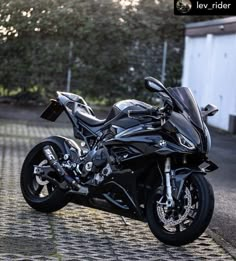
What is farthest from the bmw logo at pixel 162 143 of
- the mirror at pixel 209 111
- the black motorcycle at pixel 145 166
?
the mirror at pixel 209 111

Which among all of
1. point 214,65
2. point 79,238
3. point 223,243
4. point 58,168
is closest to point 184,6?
point 214,65

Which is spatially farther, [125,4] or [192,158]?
[125,4]

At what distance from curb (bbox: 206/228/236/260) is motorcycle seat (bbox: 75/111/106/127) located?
144 centimetres

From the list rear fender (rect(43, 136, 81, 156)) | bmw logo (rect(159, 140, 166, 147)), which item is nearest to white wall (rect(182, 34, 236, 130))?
rear fender (rect(43, 136, 81, 156))

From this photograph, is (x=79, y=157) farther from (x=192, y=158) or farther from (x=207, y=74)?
(x=207, y=74)

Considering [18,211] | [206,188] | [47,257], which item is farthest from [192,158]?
[18,211]

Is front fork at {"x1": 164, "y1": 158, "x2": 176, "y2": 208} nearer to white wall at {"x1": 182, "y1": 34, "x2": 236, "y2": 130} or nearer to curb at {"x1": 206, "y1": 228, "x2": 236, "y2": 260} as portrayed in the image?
curb at {"x1": 206, "y1": 228, "x2": 236, "y2": 260}

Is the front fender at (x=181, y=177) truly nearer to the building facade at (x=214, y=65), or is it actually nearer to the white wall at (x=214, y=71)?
the building facade at (x=214, y=65)

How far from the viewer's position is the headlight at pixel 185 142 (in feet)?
19.2

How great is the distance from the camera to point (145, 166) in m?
6.23

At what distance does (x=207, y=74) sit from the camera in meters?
20.1

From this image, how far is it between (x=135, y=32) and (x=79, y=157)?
1551 cm

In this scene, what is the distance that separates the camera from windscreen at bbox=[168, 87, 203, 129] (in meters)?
6.05

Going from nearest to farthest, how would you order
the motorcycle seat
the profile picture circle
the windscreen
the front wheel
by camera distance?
the front wheel < the windscreen < the motorcycle seat < the profile picture circle
